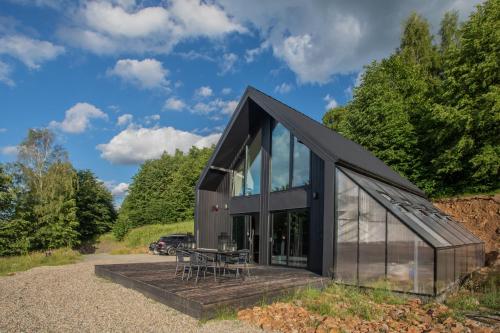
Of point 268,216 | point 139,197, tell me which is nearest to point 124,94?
point 268,216

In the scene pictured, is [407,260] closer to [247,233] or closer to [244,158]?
[247,233]

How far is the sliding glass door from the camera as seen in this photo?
11.4 meters

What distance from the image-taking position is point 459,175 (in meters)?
20.4

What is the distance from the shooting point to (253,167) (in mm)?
14172

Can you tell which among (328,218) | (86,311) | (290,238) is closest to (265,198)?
(290,238)

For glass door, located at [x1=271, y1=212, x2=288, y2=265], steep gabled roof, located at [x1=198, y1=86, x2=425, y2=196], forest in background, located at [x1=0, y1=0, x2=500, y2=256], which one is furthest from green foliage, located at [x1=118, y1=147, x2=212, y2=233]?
glass door, located at [x1=271, y1=212, x2=288, y2=265]

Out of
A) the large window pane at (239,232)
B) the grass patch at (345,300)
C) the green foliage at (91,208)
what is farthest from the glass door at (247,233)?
the green foliage at (91,208)

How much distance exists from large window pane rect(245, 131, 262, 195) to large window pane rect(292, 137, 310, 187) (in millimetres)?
1968

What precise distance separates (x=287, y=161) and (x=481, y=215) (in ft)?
37.6

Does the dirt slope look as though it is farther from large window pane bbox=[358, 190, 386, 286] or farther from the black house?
large window pane bbox=[358, 190, 386, 286]

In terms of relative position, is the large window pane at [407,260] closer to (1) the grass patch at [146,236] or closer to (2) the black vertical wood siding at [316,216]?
(2) the black vertical wood siding at [316,216]

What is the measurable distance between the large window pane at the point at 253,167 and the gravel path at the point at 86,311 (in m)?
6.40

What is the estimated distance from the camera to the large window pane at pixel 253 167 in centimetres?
1385

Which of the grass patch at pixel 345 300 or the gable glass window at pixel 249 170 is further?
the gable glass window at pixel 249 170
